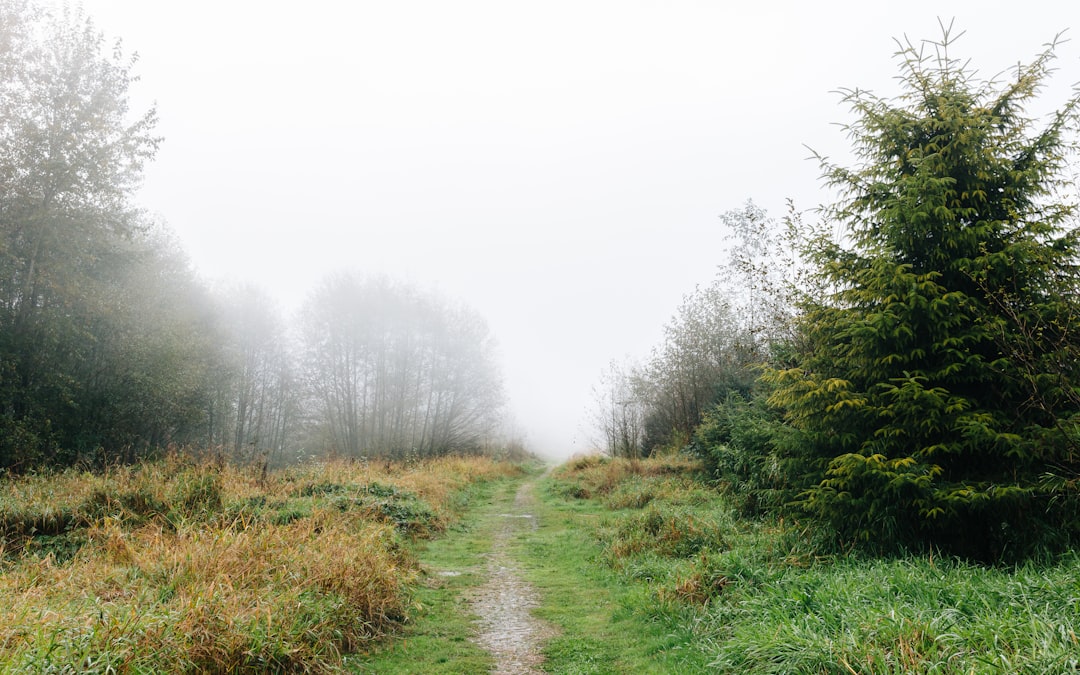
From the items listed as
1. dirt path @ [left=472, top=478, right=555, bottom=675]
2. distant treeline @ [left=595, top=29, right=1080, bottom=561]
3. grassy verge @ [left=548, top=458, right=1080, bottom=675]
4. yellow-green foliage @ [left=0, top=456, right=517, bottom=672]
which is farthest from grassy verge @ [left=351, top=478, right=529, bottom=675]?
distant treeline @ [left=595, top=29, right=1080, bottom=561]

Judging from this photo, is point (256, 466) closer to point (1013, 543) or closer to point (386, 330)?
point (1013, 543)

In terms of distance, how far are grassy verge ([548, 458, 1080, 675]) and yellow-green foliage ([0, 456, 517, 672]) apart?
242 centimetres

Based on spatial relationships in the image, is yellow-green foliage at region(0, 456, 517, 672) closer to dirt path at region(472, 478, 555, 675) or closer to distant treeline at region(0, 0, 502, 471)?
dirt path at region(472, 478, 555, 675)

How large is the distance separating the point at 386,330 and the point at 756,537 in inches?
1008

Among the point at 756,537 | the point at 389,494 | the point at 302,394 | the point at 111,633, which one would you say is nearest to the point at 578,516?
the point at 389,494

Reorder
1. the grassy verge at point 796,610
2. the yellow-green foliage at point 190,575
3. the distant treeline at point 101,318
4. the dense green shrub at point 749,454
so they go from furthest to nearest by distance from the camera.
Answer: the distant treeline at point 101,318 → the dense green shrub at point 749,454 → the yellow-green foliage at point 190,575 → the grassy verge at point 796,610

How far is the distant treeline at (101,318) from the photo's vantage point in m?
16.1

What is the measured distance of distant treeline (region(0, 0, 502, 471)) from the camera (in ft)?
52.8

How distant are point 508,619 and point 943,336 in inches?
247

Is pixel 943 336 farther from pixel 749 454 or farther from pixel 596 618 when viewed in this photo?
pixel 749 454

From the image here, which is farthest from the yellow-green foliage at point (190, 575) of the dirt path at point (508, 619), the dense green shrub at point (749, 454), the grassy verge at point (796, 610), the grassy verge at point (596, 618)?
the dense green shrub at point (749, 454)

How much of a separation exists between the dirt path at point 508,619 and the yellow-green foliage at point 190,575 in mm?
1132

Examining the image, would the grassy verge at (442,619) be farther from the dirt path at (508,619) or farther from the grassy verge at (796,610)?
the grassy verge at (796,610)

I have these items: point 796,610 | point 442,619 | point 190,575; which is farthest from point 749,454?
point 190,575
